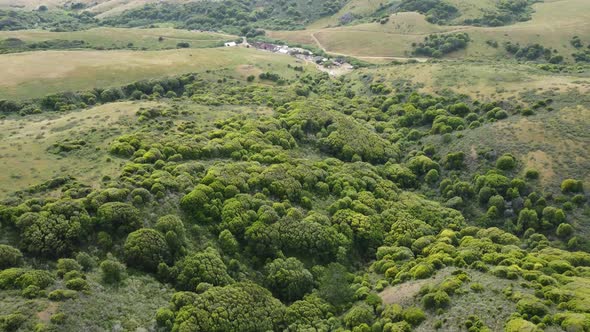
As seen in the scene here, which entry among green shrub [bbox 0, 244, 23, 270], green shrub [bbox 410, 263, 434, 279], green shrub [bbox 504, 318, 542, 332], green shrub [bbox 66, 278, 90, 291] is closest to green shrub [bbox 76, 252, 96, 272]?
green shrub [bbox 66, 278, 90, 291]

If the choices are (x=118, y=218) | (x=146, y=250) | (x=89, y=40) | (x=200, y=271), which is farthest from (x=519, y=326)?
(x=89, y=40)

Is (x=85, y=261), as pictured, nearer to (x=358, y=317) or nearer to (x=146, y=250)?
(x=146, y=250)

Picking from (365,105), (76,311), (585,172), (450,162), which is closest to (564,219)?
(585,172)

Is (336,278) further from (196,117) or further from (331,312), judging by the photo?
(196,117)

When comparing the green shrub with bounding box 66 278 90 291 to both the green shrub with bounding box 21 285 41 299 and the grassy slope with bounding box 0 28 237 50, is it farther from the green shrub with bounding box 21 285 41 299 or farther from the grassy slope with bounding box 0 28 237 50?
the grassy slope with bounding box 0 28 237 50

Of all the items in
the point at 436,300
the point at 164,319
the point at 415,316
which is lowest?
the point at 415,316

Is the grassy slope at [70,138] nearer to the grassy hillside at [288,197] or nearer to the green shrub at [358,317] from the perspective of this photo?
the grassy hillside at [288,197]

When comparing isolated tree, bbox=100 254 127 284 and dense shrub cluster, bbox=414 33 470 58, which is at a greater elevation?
dense shrub cluster, bbox=414 33 470 58

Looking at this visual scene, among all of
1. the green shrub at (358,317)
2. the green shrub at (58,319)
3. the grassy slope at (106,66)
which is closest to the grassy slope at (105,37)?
the grassy slope at (106,66)
